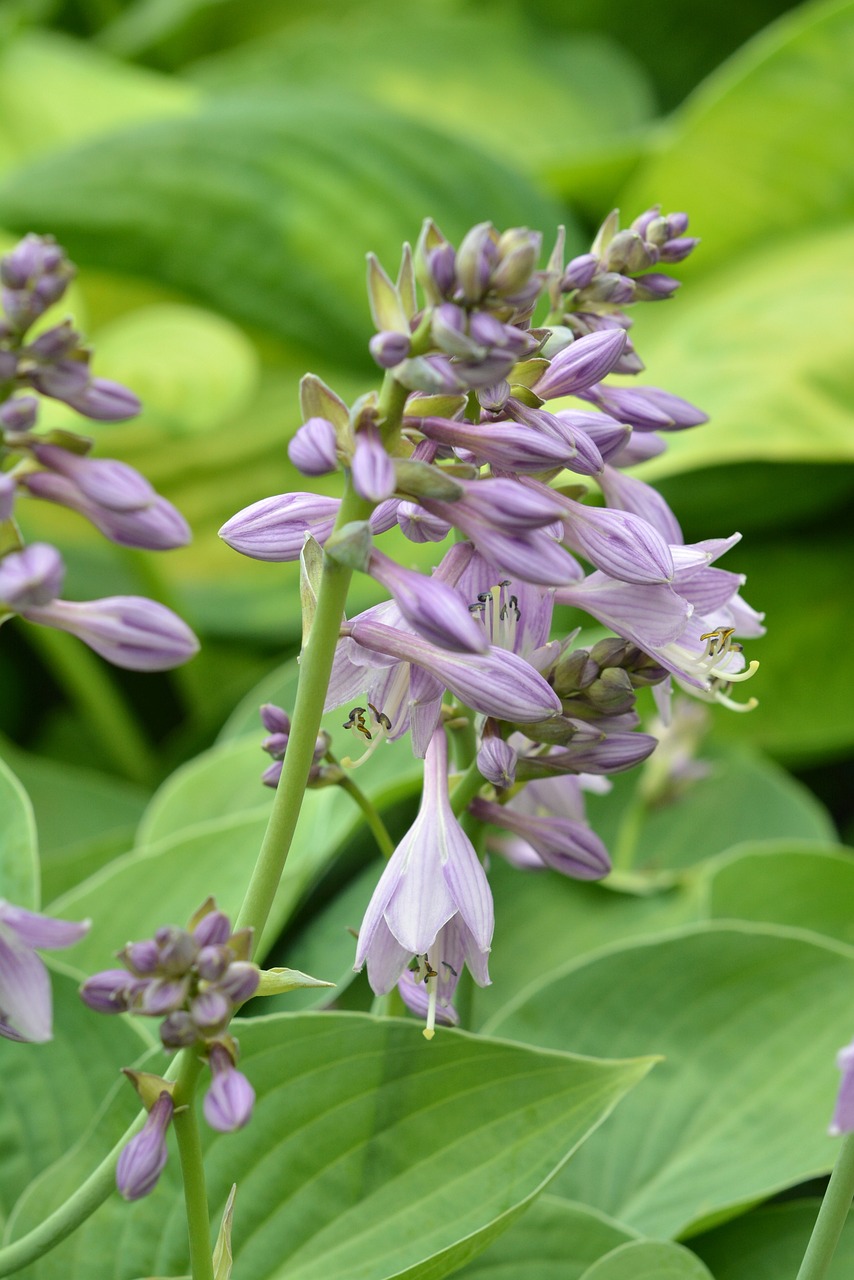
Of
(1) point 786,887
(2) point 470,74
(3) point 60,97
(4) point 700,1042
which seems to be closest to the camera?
(4) point 700,1042

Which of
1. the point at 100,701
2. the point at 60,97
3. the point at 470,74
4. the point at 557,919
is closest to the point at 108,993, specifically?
the point at 557,919

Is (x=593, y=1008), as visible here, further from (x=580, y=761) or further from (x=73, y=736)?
(x=73, y=736)

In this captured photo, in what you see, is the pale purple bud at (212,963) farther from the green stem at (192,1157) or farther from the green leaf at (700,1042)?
the green leaf at (700,1042)

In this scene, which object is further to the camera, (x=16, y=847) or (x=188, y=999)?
(x=16, y=847)

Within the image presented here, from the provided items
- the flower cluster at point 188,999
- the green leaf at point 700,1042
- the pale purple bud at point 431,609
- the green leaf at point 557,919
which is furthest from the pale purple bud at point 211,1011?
the green leaf at point 557,919

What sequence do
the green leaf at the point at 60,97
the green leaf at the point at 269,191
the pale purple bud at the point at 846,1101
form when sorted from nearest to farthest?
the pale purple bud at the point at 846,1101 → the green leaf at the point at 269,191 → the green leaf at the point at 60,97

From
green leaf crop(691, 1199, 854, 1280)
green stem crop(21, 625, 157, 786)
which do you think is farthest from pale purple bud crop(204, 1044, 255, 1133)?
Result: green stem crop(21, 625, 157, 786)

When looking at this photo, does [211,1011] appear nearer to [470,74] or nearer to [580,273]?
[580,273]

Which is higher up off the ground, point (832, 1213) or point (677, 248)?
point (677, 248)
